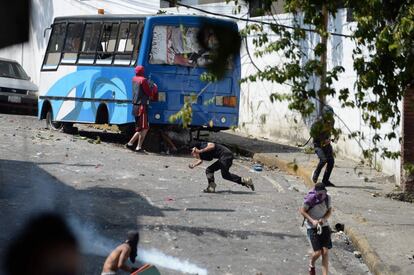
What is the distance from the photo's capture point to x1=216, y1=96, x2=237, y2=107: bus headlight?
17203 millimetres

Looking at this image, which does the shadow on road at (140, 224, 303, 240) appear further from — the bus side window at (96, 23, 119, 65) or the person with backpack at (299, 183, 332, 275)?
the bus side window at (96, 23, 119, 65)

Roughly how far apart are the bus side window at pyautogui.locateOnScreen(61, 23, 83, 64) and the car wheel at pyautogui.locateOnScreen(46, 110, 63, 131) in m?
1.60

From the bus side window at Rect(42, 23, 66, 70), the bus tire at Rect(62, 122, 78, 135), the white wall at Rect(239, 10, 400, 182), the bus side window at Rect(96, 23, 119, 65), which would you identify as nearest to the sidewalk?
the white wall at Rect(239, 10, 400, 182)

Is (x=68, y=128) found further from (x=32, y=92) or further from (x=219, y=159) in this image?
(x=219, y=159)

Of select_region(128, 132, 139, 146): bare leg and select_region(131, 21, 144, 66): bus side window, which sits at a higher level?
select_region(131, 21, 144, 66): bus side window

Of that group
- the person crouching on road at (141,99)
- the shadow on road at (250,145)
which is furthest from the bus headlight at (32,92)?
the person crouching on road at (141,99)

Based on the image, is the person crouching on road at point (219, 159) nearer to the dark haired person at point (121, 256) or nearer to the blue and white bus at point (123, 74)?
the blue and white bus at point (123, 74)

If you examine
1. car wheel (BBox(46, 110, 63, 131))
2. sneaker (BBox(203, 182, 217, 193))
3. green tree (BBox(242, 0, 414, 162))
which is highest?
green tree (BBox(242, 0, 414, 162))

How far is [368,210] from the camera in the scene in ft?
38.1

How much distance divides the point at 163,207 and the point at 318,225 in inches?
131

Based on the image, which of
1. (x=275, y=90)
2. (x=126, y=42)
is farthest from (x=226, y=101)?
(x=275, y=90)

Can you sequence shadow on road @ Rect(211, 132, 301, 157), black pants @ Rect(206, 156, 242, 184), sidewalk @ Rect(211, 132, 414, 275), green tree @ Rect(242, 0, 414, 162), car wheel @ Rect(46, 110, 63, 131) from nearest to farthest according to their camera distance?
green tree @ Rect(242, 0, 414, 162) → sidewalk @ Rect(211, 132, 414, 275) → black pants @ Rect(206, 156, 242, 184) → shadow on road @ Rect(211, 132, 301, 157) → car wheel @ Rect(46, 110, 63, 131)

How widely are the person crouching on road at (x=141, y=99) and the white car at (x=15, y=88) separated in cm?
786

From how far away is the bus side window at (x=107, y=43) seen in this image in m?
17.5
